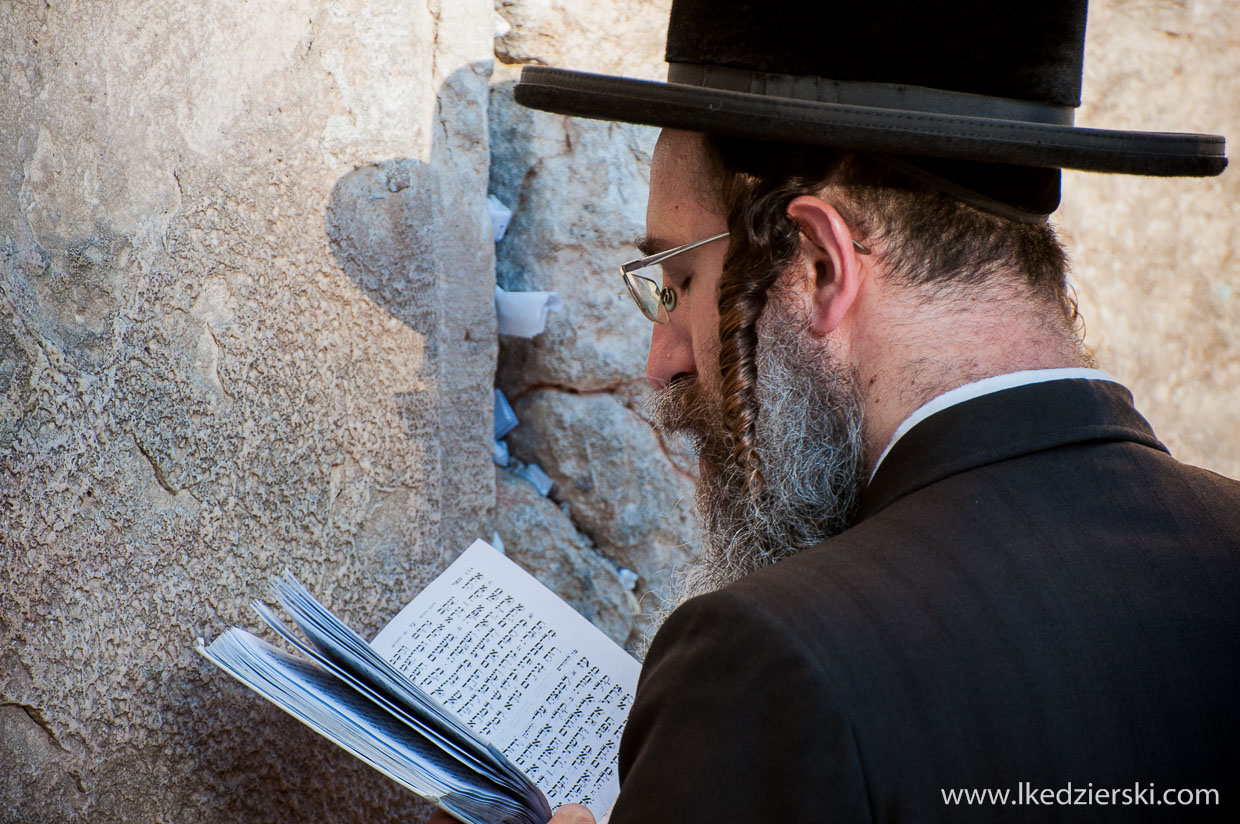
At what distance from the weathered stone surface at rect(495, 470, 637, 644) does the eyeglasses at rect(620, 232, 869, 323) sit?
2.25 ft

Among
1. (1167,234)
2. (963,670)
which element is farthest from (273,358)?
(1167,234)

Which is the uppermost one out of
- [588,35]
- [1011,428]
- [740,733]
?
[588,35]

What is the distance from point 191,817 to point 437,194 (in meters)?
1.06

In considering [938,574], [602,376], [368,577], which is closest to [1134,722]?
[938,574]

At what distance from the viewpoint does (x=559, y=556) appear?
1.93 meters

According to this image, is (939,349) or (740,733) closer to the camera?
(740,733)

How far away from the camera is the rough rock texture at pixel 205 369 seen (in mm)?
1216

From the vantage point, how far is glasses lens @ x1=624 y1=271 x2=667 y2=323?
4.38 ft

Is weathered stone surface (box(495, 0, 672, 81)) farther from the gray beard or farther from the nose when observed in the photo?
the gray beard

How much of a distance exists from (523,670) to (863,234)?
30.1 inches

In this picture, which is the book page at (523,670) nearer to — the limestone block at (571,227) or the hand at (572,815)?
the hand at (572,815)

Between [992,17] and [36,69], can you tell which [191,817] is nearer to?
[36,69]

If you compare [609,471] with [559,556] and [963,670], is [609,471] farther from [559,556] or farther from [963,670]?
[963,670]

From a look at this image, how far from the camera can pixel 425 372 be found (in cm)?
160
